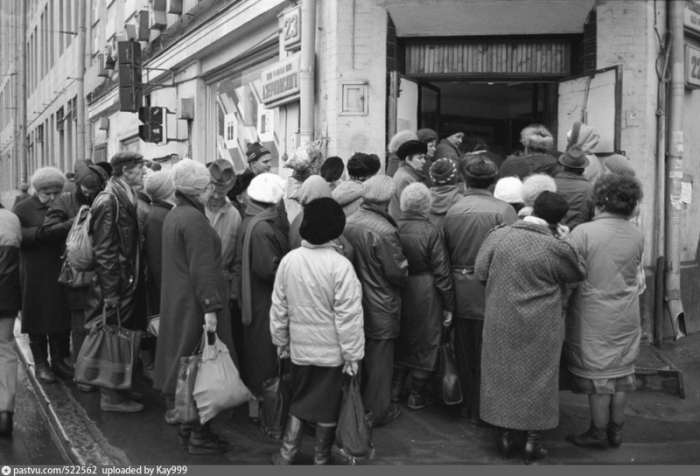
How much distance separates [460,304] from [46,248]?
3.60 meters

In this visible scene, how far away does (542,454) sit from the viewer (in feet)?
17.0

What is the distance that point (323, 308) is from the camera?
471 centimetres

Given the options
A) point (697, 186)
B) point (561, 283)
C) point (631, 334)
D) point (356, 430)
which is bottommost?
point (356, 430)

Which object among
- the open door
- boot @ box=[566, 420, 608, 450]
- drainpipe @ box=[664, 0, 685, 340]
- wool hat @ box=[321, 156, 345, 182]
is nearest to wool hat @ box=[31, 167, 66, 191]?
wool hat @ box=[321, 156, 345, 182]

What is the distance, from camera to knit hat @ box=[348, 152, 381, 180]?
20.6 ft

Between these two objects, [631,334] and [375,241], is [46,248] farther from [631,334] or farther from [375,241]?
[631,334]

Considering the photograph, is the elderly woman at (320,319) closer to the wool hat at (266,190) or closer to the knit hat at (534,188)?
the wool hat at (266,190)

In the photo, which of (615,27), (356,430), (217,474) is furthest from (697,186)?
(217,474)

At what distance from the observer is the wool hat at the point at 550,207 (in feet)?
16.6

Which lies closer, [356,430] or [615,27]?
[356,430]

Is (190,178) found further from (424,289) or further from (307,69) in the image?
(307,69)

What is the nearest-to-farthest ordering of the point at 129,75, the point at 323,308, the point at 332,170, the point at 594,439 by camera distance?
the point at 323,308 → the point at 594,439 → the point at 332,170 → the point at 129,75

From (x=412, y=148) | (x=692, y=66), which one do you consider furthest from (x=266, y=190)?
(x=692, y=66)

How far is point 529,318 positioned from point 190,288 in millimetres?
2189
